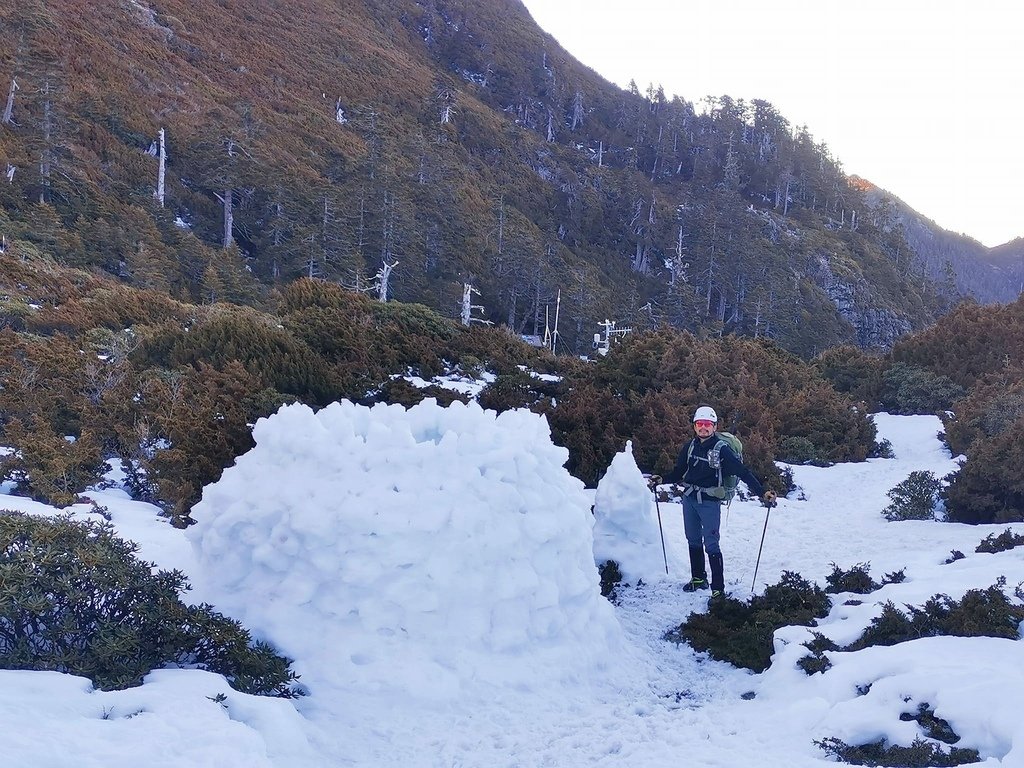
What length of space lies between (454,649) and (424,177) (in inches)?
1541

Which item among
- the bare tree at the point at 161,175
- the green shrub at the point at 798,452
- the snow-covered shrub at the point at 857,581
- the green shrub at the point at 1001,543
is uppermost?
the bare tree at the point at 161,175

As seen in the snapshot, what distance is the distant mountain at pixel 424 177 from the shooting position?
26.5m

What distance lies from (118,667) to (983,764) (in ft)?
13.3

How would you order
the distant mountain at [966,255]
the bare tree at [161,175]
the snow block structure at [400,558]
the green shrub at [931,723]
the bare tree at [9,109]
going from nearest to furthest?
the green shrub at [931,723]
the snow block structure at [400,558]
the bare tree at [9,109]
the bare tree at [161,175]
the distant mountain at [966,255]

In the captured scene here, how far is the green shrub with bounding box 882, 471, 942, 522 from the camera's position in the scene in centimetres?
859

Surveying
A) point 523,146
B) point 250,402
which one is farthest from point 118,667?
point 523,146

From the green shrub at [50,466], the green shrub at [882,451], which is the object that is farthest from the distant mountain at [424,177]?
the green shrub at [882,451]

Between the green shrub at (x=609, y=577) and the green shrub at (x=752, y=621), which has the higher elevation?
the green shrub at (x=609, y=577)

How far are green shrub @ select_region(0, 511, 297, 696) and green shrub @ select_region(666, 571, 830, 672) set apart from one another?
3.12m

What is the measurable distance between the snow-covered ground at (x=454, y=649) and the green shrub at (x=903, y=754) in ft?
0.27

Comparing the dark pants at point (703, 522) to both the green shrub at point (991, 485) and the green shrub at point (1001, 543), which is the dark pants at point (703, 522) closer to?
the green shrub at point (1001, 543)

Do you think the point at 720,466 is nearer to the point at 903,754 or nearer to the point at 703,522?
the point at 703,522

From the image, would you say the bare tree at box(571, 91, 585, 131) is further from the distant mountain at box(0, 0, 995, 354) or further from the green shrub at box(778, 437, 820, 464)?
the green shrub at box(778, 437, 820, 464)

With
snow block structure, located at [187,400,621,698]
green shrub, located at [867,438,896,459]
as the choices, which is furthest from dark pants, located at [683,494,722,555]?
green shrub, located at [867,438,896,459]
